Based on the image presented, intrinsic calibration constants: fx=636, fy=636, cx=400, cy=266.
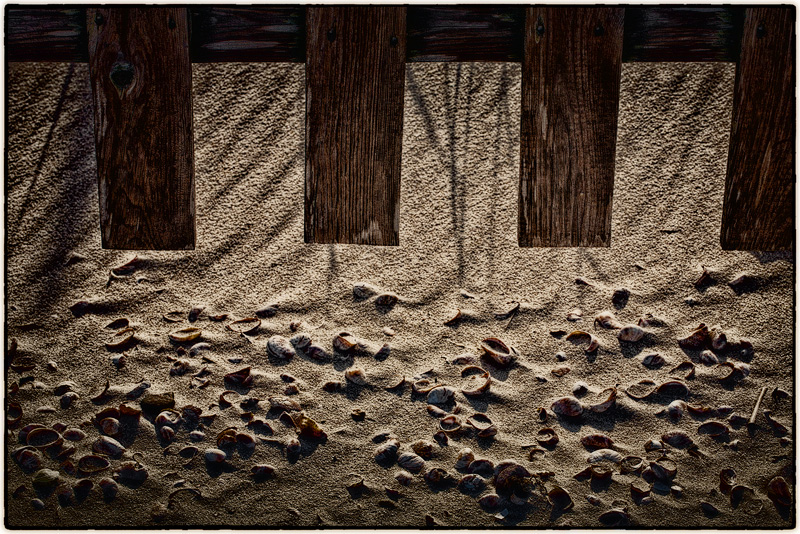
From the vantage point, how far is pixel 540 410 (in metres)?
2.26

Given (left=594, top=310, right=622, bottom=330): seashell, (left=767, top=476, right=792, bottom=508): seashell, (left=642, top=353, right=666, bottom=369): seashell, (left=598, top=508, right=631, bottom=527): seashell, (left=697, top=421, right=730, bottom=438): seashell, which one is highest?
(left=594, top=310, right=622, bottom=330): seashell

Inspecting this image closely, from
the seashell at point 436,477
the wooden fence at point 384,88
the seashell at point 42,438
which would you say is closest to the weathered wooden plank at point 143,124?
the wooden fence at point 384,88

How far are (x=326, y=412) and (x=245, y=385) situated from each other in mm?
311

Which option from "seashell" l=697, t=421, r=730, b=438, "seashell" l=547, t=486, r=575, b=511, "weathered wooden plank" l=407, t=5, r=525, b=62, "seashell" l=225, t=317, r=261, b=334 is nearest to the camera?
"weathered wooden plank" l=407, t=5, r=525, b=62

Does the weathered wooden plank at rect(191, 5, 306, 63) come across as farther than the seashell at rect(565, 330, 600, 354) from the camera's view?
No

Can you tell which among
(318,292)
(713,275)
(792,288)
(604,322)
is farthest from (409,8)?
(792,288)

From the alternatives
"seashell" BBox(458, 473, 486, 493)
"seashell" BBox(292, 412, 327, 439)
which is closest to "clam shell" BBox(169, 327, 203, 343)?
"seashell" BBox(292, 412, 327, 439)

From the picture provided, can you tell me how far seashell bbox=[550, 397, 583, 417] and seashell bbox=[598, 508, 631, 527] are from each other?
33 centimetres

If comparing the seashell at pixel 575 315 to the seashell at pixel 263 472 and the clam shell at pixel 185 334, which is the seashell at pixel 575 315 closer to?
the seashell at pixel 263 472

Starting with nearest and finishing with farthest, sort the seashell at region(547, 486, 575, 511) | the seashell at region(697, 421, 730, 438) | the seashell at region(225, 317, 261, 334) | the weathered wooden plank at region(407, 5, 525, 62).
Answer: the weathered wooden plank at region(407, 5, 525, 62) < the seashell at region(547, 486, 575, 511) < the seashell at region(697, 421, 730, 438) < the seashell at region(225, 317, 261, 334)

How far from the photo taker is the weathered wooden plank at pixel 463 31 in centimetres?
169

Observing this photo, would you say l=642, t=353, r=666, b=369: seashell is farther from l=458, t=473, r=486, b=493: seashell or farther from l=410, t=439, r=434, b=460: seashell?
l=410, t=439, r=434, b=460: seashell

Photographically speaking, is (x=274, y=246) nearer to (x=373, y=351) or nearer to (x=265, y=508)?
(x=373, y=351)

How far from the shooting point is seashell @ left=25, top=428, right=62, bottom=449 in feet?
7.34
